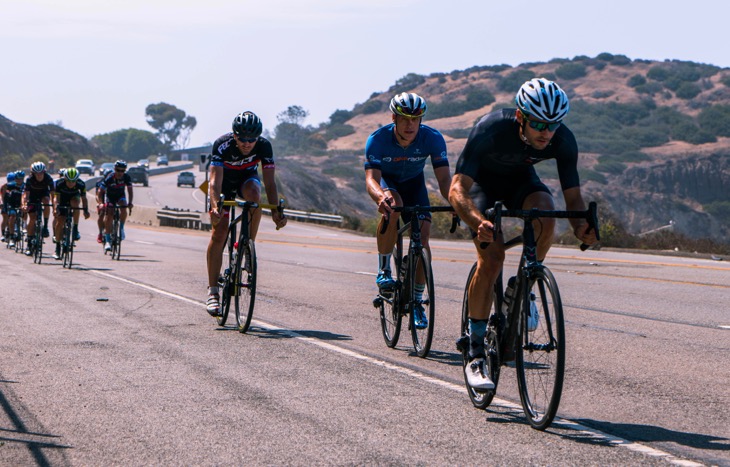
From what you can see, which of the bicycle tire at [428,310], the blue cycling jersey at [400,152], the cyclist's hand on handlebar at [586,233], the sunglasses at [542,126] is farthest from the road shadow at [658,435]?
the blue cycling jersey at [400,152]

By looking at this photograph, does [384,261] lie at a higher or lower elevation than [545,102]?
lower

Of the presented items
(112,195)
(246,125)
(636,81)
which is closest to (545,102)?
(246,125)

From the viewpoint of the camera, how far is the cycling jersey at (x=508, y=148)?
20.2 feet

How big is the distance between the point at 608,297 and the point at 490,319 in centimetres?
840

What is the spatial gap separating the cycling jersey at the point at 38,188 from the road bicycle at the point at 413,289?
14.9 meters

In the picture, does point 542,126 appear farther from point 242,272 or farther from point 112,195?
point 112,195

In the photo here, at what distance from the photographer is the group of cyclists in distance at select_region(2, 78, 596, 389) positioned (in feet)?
19.9

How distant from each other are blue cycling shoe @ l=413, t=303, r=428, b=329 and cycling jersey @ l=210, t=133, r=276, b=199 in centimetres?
243

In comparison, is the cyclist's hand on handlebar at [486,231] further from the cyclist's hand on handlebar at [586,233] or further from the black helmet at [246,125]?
the black helmet at [246,125]

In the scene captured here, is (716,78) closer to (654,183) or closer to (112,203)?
(654,183)

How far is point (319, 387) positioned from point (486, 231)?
1993 mm

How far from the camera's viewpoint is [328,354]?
8.66 m

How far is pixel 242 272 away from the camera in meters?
10.4

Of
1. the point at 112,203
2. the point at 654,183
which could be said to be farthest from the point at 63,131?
the point at 112,203
